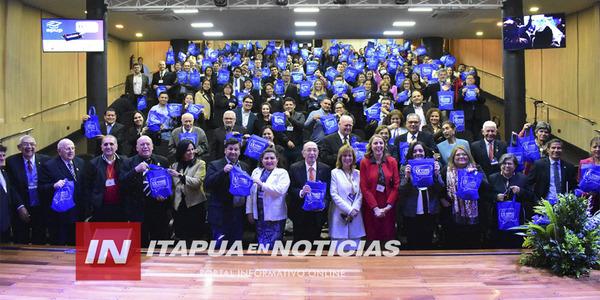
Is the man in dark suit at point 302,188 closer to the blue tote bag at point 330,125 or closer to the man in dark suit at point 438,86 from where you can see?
the blue tote bag at point 330,125

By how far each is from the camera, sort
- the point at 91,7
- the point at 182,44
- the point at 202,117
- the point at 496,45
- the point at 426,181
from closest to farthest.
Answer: the point at 426,181 < the point at 202,117 < the point at 91,7 < the point at 182,44 < the point at 496,45

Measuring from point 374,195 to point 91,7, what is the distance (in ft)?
24.3

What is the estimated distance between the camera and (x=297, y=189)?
514cm

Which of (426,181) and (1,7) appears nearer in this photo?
(426,181)

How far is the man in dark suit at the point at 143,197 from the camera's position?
200 inches

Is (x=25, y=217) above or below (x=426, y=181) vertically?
below

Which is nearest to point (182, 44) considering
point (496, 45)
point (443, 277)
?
point (496, 45)

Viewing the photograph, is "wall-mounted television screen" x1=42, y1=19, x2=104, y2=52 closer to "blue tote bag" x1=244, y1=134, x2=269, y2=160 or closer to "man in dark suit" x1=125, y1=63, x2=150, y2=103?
"man in dark suit" x1=125, y1=63, x2=150, y2=103

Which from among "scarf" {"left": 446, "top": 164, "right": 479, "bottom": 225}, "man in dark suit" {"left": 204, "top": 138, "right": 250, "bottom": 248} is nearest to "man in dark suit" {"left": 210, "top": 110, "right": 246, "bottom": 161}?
"man in dark suit" {"left": 204, "top": 138, "right": 250, "bottom": 248}

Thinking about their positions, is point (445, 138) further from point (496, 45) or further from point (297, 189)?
point (496, 45)

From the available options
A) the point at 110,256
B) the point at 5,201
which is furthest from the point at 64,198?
the point at 110,256

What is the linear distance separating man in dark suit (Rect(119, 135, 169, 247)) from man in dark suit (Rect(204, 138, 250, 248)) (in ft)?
1.92

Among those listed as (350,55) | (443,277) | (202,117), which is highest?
(350,55)

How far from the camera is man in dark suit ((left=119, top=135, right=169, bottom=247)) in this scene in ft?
16.7
